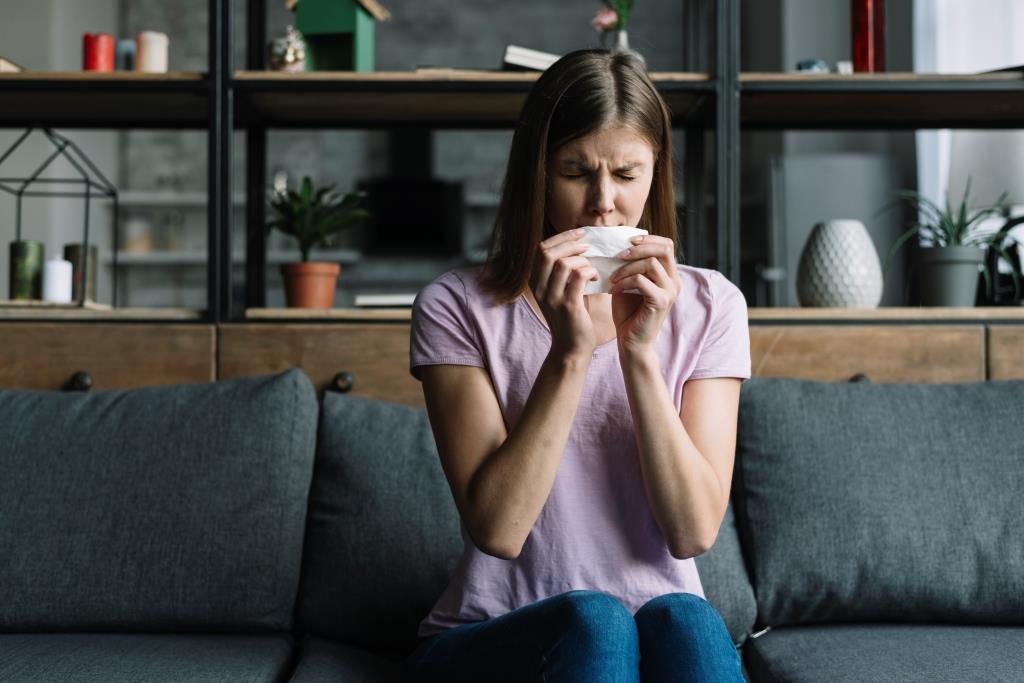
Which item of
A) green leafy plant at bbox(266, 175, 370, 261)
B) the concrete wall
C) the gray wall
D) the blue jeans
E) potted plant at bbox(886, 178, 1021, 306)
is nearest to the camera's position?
the blue jeans

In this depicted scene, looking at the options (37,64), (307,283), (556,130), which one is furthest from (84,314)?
(37,64)

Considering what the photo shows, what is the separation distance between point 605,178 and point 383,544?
0.73 meters

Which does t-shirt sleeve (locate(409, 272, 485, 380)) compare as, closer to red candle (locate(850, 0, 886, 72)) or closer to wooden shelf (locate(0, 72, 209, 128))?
wooden shelf (locate(0, 72, 209, 128))

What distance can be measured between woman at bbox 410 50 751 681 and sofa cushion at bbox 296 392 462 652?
1.04 feet

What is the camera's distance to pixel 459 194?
6.79 metres

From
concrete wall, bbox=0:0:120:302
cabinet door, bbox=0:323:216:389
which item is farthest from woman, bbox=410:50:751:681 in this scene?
concrete wall, bbox=0:0:120:302

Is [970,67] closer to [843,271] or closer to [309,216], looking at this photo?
[843,271]

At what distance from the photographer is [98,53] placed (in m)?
2.18

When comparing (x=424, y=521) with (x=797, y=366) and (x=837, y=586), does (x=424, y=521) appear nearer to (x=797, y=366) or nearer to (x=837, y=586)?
(x=837, y=586)

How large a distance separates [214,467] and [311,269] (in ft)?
1.79

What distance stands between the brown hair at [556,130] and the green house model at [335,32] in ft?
2.87

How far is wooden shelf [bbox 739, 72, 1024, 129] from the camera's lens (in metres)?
2.06

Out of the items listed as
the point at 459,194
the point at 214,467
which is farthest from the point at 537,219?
the point at 459,194

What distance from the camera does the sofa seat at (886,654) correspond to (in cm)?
140
